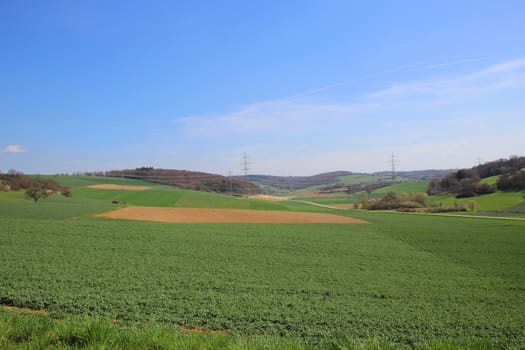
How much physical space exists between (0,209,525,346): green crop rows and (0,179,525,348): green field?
0.05 metres

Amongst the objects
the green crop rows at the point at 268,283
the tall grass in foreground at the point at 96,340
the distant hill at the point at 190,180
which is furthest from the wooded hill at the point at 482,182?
the tall grass in foreground at the point at 96,340

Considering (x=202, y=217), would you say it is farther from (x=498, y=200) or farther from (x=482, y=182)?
(x=482, y=182)

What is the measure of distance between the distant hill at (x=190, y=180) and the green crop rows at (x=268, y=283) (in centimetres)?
9611

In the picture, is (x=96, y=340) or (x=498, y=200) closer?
(x=96, y=340)

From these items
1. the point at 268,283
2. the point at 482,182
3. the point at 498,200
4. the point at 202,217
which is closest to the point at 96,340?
the point at 268,283

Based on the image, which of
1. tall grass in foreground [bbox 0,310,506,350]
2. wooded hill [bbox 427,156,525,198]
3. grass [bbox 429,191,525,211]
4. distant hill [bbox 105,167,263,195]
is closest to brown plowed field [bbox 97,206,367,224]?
tall grass in foreground [bbox 0,310,506,350]

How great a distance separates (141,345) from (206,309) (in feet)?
17.6

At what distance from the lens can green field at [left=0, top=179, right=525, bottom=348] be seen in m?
9.60

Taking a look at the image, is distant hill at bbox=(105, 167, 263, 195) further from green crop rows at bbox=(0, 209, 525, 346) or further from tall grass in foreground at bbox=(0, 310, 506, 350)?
tall grass in foreground at bbox=(0, 310, 506, 350)

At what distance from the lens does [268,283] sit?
13625mm

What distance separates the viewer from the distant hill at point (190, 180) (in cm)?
12256

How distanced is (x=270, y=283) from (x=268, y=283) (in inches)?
3.2

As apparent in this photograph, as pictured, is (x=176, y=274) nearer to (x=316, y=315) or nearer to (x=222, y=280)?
(x=222, y=280)

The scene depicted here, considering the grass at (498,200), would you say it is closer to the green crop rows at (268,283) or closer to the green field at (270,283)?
the green field at (270,283)
